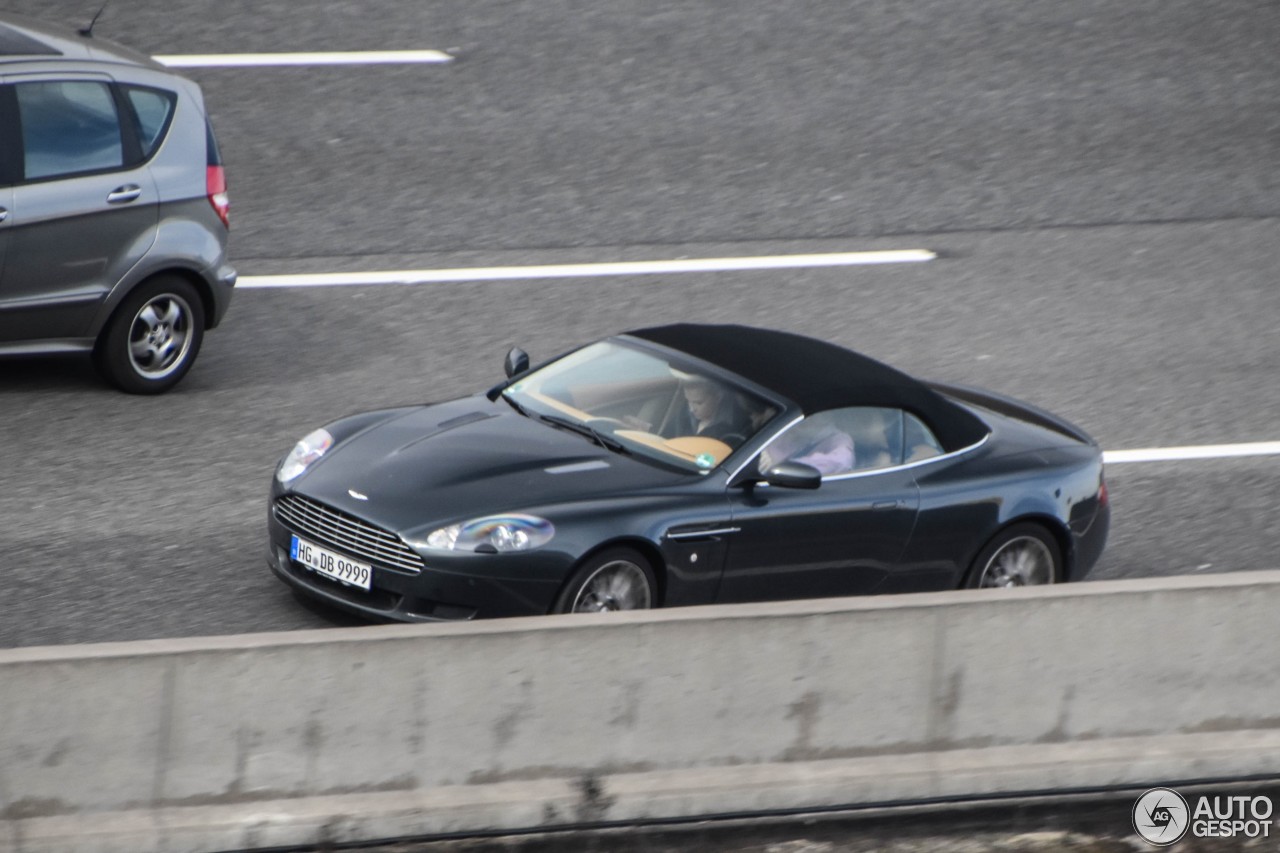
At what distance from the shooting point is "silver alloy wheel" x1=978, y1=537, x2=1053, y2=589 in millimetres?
8750

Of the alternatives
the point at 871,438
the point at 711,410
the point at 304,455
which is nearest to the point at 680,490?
the point at 711,410

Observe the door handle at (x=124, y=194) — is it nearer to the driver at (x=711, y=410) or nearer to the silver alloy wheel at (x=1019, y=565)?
the driver at (x=711, y=410)

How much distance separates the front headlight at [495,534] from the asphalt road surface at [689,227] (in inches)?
39.9

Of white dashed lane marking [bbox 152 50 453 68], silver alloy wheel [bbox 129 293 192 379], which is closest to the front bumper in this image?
silver alloy wheel [bbox 129 293 192 379]

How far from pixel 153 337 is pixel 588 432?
3.50 metres

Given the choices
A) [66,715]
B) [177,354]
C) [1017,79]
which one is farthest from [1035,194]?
[66,715]

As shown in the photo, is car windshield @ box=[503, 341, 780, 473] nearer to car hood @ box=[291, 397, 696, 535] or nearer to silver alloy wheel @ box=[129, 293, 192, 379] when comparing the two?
car hood @ box=[291, 397, 696, 535]

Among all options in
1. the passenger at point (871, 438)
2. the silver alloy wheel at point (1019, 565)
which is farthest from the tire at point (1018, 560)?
the passenger at point (871, 438)

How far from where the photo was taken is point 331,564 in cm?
769

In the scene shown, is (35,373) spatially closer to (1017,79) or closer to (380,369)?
(380,369)

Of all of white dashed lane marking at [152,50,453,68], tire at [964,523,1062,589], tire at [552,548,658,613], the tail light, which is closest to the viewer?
tire at [552,548,658,613]

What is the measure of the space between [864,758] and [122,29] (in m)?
10.9

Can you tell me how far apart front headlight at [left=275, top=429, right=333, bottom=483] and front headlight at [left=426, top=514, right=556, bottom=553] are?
92 centimetres

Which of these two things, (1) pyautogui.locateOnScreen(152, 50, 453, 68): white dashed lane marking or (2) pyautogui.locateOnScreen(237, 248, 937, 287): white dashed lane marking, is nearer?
(2) pyautogui.locateOnScreen(237, 248, 937, 287): white dashed lane marking
